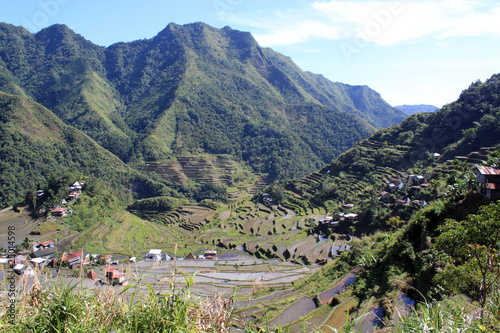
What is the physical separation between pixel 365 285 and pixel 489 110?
145 ft

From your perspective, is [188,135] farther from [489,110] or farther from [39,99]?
[489,110]

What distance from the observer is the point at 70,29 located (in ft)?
541

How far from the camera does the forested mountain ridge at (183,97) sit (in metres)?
98.8

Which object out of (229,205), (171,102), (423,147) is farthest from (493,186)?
(171,102)

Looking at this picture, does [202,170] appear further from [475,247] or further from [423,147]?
[475,247]

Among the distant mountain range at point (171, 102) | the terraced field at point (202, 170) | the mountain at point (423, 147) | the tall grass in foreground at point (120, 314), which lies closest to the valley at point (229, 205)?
the tall grass in foreground at point (120, 314)

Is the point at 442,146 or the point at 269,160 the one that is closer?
the point at 442,146

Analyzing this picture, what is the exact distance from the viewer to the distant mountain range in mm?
89562

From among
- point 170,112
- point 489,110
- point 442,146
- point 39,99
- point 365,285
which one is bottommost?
point 365,285

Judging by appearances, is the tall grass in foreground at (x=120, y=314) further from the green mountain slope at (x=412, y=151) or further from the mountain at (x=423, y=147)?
the mountain at (x=423, y=147)

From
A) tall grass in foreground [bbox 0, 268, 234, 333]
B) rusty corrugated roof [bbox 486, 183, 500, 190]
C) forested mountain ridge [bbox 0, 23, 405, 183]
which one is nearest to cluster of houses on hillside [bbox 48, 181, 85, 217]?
tall grass in foreground [bbox 0, 268, 234, 333]

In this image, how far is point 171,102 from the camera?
11650 cm

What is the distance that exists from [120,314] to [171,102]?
11898 cm

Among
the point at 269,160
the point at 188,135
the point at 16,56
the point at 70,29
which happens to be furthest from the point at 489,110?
the point at 70,29
